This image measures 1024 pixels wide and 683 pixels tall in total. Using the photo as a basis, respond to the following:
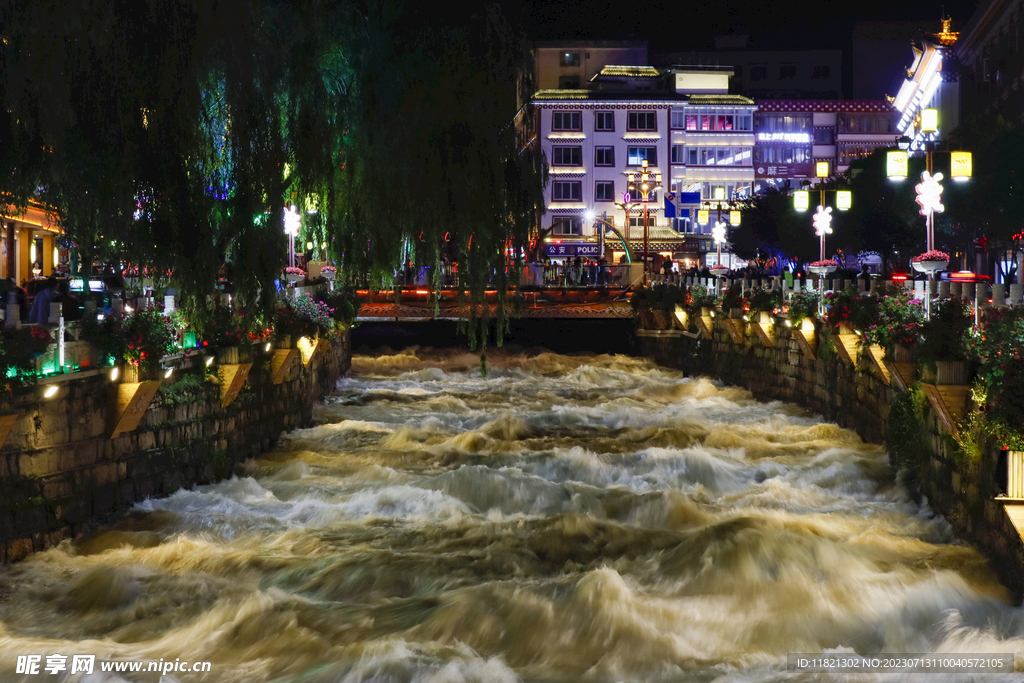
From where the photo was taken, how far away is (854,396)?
20.5 m

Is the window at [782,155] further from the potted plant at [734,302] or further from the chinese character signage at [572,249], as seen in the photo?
the potted plant at [734,302]

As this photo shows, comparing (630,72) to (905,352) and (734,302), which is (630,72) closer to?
(734,302)

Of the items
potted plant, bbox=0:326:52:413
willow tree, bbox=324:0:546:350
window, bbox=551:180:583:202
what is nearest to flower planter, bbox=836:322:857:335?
willow tree, bbox=324:0:546:350

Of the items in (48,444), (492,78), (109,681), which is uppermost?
(492,78)

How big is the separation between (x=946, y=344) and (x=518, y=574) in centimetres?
595

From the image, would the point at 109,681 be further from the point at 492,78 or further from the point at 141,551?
A: the point at 492,78

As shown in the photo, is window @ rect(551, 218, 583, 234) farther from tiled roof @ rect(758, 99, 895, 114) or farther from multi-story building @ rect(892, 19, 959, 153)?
tiled roof @ rect(758, 99, 895, 114)

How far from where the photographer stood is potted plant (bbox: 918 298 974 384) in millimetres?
12336

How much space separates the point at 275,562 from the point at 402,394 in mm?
17996

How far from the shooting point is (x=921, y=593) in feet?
35.6

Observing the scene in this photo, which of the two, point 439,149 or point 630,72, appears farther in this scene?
point 630,72

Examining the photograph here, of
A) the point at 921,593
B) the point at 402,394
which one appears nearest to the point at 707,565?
the point at 921,593

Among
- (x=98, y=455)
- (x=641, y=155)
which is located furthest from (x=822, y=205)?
(x=641, y=155)

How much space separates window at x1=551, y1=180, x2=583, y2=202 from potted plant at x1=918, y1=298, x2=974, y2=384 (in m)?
57.1
